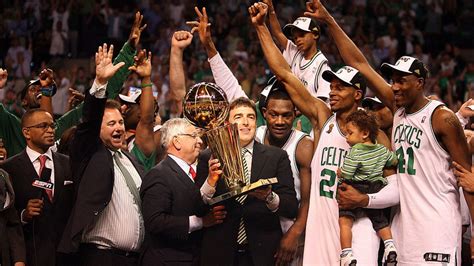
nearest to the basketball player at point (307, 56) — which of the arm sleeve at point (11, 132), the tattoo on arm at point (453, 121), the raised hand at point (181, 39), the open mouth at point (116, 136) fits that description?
the raised hand at point (181, 39)

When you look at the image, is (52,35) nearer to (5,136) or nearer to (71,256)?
(5,136)

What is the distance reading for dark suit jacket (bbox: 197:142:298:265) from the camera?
683 centimetres

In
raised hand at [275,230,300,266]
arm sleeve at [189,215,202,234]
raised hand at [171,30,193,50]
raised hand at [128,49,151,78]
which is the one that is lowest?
raised hand at [275,230,300,266]

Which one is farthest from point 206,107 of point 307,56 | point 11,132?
point 11,132

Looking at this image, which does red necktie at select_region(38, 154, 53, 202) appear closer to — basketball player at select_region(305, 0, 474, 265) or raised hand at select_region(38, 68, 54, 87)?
raised hand at select_region(38, 68, 54, 87)

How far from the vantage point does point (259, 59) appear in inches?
675

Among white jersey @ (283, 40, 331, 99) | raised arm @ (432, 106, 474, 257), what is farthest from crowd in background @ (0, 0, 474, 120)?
raised arm @ (432, 106, 474, 257)

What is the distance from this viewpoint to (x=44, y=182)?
24.3 feet

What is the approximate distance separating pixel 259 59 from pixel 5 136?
29.5 feet

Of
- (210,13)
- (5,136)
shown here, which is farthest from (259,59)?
(5,136)

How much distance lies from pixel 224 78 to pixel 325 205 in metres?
1.70

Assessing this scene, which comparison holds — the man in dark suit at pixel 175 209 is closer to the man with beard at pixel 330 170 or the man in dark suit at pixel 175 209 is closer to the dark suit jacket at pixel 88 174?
the dark suit jacket at pixel 88 174

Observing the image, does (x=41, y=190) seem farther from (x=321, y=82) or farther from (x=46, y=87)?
(x=321, y=82)

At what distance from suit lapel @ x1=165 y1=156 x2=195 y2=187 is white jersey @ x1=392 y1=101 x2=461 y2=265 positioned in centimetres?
147
